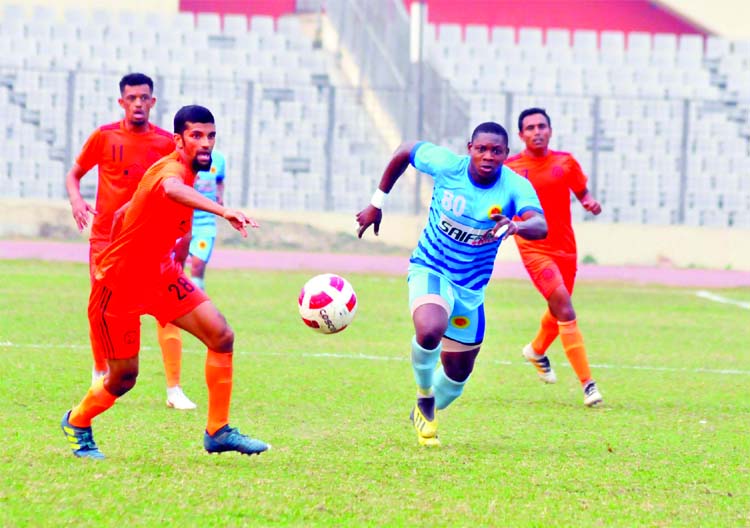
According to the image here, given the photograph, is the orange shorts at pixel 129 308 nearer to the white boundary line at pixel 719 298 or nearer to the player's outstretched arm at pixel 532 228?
the player's outstretched arm at pixel 532 228

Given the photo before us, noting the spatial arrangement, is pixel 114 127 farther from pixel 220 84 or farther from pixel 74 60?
pixel 74 60

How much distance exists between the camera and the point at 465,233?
786 centimetres

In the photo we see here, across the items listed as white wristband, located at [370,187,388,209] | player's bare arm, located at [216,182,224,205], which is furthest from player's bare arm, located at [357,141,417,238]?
player's bare arm, located at [216,182,224,205]

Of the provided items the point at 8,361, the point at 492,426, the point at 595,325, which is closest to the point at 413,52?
the point at 595,325

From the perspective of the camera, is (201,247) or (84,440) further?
(201,247)

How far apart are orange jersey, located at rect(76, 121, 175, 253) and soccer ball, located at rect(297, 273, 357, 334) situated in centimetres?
194

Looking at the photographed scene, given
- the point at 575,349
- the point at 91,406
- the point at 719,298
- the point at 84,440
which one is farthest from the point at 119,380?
the point at 719,298

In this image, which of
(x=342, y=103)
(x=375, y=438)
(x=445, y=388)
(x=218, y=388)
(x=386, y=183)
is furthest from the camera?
(x=342, y=103)

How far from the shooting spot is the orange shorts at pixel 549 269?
10.4 m

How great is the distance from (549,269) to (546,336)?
0.74 metres

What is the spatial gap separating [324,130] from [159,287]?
21110mm

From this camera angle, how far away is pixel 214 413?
6.89m

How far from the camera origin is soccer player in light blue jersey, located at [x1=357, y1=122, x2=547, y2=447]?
304 inches

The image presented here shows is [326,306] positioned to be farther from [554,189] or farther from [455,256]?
[554,189]
